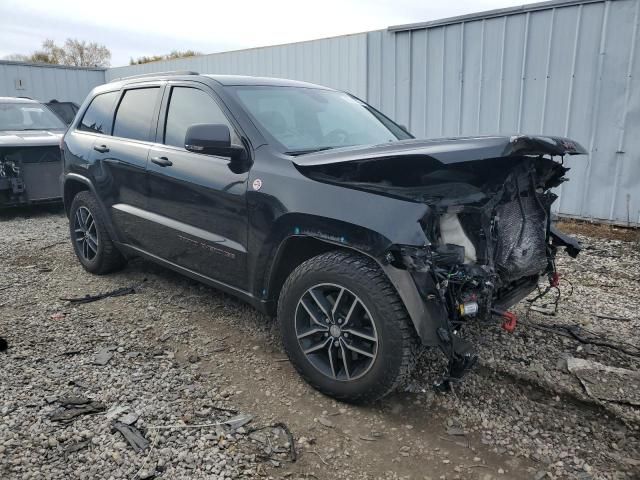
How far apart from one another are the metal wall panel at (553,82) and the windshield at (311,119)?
4016 mm

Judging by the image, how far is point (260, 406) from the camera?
279 cm

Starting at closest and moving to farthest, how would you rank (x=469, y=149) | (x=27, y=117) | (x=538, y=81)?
(x=469, y=149), (x=538, y=81), (x=27, y=117)

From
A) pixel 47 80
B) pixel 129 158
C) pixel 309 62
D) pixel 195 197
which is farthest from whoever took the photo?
pixel 47 80

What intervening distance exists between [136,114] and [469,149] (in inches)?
119

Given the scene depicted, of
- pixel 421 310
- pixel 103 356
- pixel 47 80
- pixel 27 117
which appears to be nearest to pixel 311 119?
pixel 421 310

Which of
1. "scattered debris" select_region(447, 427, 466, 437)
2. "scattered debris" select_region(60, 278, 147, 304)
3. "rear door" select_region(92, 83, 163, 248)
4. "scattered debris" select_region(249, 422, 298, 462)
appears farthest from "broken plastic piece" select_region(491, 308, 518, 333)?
"scattered debris" select_region(60, 278, 147, 304)

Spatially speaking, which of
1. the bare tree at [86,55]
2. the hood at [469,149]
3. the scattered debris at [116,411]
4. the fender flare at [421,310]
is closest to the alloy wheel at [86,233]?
the scattered debris at [116,411]

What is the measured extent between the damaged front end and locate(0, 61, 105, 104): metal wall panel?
48.9 feet

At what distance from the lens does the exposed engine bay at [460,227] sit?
2.43m

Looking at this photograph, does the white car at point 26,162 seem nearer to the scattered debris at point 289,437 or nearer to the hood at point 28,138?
the hood at point 28,138

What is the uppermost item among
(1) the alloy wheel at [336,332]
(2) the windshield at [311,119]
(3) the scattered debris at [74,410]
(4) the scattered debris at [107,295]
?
(2) the windshield at [311,119]

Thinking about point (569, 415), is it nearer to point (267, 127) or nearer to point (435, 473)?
point (435, 473)

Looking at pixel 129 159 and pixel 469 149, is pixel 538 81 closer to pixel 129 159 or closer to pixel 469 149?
pixel 469 149

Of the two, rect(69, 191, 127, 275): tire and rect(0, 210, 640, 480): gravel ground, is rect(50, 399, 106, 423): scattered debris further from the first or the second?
rect(69, 191, 127, 275): tire
